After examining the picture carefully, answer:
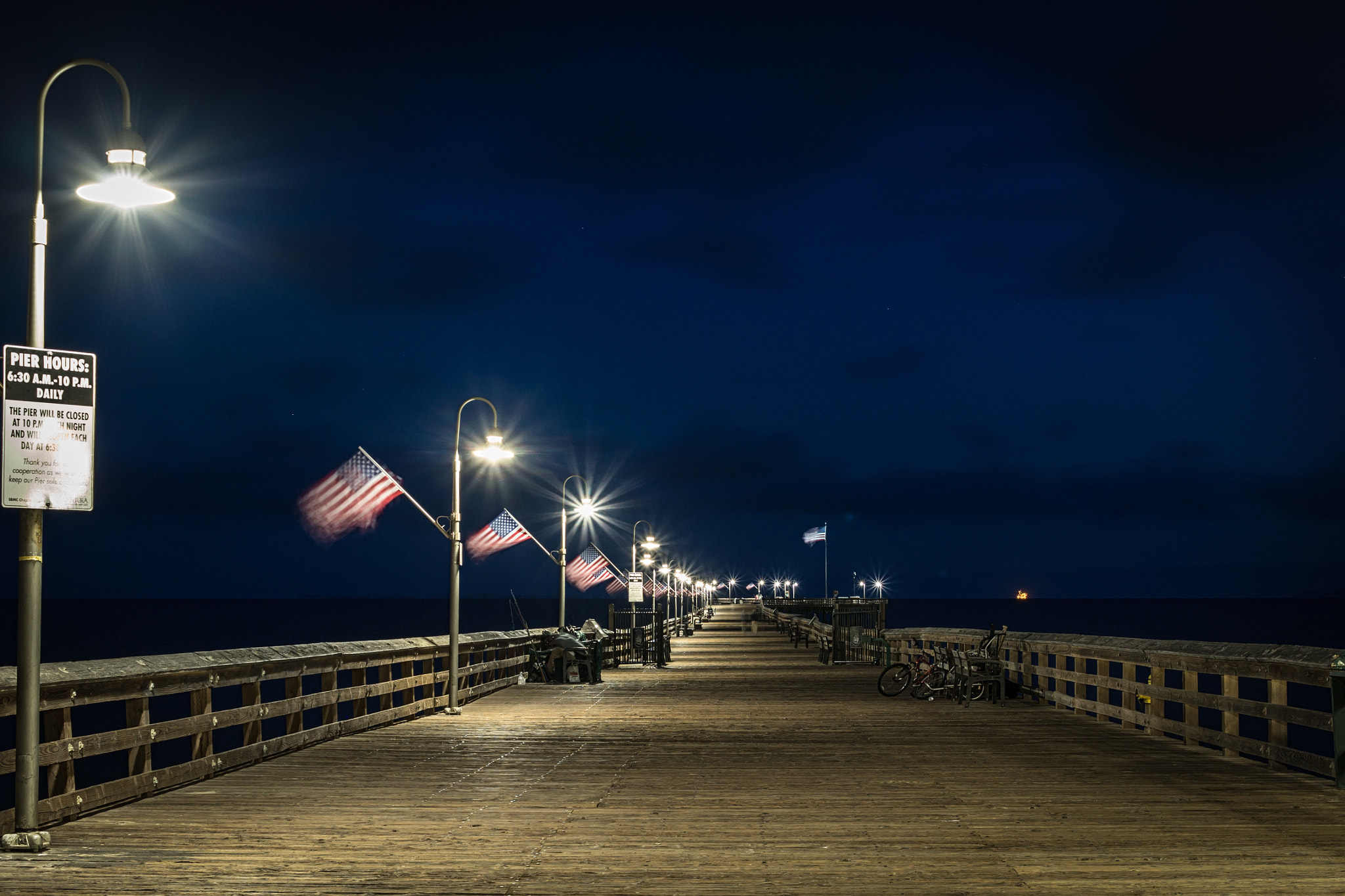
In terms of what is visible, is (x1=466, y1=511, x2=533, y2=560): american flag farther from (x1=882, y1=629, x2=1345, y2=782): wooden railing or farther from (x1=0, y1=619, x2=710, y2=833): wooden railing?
(x1=882, y1=629, x2=1345, y2=782): wooden railing

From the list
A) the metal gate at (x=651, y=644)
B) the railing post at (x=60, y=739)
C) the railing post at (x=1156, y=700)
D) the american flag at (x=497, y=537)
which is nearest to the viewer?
the railing post at (x=60, y=739)

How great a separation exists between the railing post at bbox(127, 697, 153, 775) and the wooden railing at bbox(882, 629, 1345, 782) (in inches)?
381

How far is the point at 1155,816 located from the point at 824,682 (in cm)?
1900

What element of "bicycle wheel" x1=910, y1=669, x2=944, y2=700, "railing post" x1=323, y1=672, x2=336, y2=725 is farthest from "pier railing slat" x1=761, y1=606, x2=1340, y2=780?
"railing post" x1=323, y1=672, x2=336, y2=725

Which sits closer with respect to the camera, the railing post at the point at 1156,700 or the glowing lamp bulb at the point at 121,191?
the glowing lamp bulb at the point at 121,191

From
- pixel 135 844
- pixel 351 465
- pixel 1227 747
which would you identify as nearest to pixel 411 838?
pixel 135 844

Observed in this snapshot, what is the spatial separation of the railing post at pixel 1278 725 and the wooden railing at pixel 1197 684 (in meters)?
0.01

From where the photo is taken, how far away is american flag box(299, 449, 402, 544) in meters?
19.9

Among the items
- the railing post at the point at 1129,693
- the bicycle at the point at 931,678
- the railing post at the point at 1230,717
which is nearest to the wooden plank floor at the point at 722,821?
the railing post at the point at 1230,717

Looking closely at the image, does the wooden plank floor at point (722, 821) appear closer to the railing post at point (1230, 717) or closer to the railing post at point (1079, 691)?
the railing post at point (1230, 717)

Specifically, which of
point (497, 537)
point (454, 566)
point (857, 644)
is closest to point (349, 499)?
point (454, 566)

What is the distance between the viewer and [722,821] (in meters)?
10.2

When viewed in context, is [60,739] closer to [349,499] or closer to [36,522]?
[36,522]

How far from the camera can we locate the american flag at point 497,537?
32.1 metres
